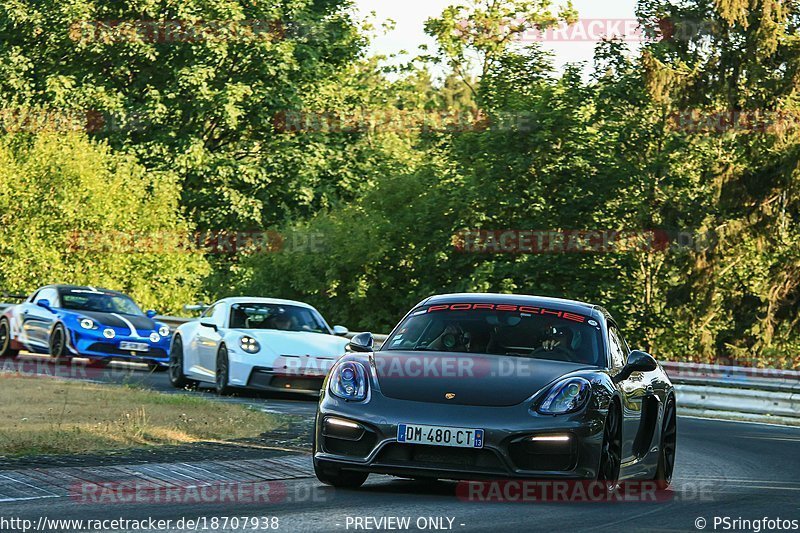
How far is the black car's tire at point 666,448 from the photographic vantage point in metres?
11.1

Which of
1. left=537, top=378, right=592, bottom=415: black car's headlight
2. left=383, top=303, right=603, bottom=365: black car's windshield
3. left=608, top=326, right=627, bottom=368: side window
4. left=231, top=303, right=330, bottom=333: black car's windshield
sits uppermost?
left=383, top=303, right=603, bottom=365: black car's windshield

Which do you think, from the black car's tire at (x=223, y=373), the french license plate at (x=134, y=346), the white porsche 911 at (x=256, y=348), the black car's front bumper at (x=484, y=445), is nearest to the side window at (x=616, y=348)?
the black car's front bumper at (x=484, y=445)

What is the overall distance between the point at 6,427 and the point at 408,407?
16.1 ft

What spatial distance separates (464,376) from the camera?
31.2ft

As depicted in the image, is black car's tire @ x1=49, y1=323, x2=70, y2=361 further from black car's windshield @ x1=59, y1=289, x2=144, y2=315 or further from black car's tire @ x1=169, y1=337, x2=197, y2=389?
black car's tire @ x1=169, y1=337, x2=197, y2=389

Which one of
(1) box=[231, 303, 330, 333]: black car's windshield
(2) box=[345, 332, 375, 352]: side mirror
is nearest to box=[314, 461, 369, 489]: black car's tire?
(2) box=[345, 332, 375, 352]: side mirror

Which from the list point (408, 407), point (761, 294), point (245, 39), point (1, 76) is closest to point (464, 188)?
point (761, 294)

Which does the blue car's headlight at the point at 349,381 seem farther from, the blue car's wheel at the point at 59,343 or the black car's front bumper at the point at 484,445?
the blue car's wheel at the point at 59,343

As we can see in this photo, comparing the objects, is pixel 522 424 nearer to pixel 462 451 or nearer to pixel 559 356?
pixel 462 451

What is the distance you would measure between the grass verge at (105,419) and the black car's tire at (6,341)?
8354 mm

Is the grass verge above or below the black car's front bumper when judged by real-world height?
A: below

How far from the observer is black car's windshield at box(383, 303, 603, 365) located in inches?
402

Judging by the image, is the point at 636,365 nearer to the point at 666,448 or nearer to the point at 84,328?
the point at 666,448

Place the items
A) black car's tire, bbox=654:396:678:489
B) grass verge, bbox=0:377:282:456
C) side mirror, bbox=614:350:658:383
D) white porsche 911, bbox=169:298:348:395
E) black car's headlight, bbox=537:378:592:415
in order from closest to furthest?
black car's headlight, bbox=537:378:592:415 → side mirror, bbox=614:350:658:383 → black car's tire, bbox=654:396:678:489 → grass verge, bbox=0:377:282:456 → white porsche 911, bbox=169:298:348:395
